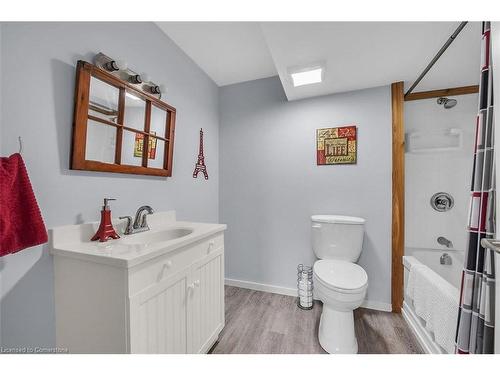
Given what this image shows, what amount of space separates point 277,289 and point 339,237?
0.87 metres

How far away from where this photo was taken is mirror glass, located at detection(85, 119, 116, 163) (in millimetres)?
1034

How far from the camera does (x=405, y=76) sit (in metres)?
1.61

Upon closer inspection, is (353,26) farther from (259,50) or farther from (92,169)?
(92,169)

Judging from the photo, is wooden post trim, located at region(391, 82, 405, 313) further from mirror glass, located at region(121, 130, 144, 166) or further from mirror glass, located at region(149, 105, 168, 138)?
mirror glass, located at region(121, 130, 144, 166)

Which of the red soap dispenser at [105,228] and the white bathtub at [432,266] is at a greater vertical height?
the red soap dispenser at [105,228]

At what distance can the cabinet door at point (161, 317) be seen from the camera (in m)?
0.78

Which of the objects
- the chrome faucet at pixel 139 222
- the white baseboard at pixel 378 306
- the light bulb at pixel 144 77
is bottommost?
the white baseboard at pixel 378 306

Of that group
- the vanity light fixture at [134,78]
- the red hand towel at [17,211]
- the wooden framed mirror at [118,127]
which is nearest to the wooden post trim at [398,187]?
the wooden framed mirror at [118,127]

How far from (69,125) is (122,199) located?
46 cm

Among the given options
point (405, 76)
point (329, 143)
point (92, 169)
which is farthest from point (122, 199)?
point (405, 76)

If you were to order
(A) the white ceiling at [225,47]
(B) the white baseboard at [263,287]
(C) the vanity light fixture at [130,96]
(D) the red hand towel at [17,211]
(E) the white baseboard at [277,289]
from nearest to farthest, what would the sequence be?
(D) the red hand towel at [17,211]
(C) the vanity light fixture at [130,96]
(A) the white ceiling at [225,47]
(E) the white baseboard at [277,289]
(B) the white baseboard at [263,287]

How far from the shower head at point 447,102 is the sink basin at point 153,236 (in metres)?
2.43

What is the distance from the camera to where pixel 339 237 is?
1.68m

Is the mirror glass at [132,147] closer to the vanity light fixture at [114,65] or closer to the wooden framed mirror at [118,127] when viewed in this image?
the wooden framed mirror at [118,127]
